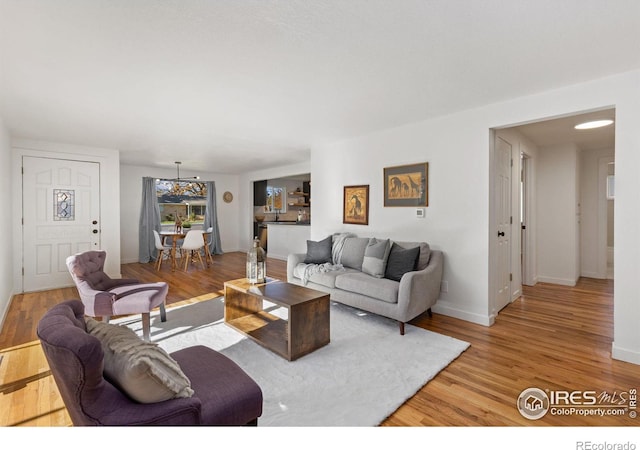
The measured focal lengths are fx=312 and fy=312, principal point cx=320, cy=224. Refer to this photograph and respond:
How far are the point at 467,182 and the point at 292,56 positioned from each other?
2336mm

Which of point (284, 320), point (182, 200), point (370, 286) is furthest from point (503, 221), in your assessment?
point (182, 200)

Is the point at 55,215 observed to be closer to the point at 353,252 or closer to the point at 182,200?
the point at 182,200

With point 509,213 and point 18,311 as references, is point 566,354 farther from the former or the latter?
point 18,311

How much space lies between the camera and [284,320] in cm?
338

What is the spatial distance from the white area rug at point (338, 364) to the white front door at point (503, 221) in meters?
1.30

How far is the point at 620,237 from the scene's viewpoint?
8.40 feet

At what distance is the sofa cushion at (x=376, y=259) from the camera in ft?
11.7

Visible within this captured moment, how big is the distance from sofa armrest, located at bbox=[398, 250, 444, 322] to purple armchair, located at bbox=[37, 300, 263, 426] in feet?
6.19

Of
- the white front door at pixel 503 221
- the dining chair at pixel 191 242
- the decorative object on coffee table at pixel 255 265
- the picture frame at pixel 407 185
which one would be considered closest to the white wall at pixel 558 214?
the white front door at pixel 503 221

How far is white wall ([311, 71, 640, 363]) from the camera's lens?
2512mm

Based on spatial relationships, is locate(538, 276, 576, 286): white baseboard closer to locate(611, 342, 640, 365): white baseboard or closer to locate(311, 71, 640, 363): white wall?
locate(311, 71, 640, 363): white wall

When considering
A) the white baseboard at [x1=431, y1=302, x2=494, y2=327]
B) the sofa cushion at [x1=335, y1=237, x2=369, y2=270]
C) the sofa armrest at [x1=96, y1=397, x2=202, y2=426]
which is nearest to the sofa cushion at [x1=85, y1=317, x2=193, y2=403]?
the sofa armrest at [x1=96, y1=397, x2=202, y2=426]

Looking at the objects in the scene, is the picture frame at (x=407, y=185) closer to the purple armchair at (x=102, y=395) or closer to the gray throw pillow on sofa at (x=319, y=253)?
the gray throw pillow on sofa at (x=319, y=253)

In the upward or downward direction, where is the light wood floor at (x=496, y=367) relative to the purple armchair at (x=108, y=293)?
downward
